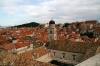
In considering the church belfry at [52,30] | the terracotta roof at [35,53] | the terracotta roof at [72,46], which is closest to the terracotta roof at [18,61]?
the terracotta roof at [35,53]

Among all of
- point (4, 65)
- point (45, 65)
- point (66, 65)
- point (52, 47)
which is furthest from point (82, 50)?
point (4, 65)

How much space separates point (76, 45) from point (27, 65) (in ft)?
49.1

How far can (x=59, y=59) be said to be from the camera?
2900 centimetres

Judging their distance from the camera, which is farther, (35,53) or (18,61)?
(35,53)

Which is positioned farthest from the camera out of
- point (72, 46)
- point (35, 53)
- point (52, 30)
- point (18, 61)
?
point (52, 30)

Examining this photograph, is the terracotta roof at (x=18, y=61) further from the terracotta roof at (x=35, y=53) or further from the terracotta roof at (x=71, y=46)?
the terracotta roof at (x=71, y=46)

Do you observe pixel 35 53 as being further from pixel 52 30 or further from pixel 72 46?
pixel 52 30

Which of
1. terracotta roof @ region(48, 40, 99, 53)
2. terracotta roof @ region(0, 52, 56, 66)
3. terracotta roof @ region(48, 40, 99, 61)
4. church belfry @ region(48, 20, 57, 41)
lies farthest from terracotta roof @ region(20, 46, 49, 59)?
terracotta roof @ region(0, 52, 56, 66)

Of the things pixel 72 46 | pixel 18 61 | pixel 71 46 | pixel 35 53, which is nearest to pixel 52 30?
pixel 71 46

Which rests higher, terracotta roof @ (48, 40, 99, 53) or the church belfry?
the church belfry

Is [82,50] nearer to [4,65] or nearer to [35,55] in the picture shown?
[35,55]

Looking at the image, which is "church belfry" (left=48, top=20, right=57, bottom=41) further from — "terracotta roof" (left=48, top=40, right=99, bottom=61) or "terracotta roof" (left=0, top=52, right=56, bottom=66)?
"terracotta roof" (left=0, top=52, right=56, bottom=66)

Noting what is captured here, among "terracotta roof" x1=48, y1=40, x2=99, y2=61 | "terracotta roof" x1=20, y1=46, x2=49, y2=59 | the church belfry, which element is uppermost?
the church belfry

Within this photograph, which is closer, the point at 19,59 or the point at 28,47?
the point at 19,59
